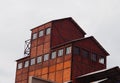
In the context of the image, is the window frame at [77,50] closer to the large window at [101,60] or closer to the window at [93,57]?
the window at [93,57]

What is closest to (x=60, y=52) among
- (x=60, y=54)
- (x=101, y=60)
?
(x=60, y=54)

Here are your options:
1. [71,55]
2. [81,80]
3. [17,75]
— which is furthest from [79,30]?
[81,80]

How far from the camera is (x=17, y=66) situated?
57719 millimetres

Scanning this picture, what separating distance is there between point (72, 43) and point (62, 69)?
12.6ft

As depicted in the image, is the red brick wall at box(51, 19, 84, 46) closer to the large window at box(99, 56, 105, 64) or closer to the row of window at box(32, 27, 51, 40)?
the row of window at box(32, 27, 51, 40)

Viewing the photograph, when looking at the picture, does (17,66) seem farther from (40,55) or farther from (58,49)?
(58,49)

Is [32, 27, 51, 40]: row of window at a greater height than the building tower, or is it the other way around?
[32, 27, 51, 40]: row of window

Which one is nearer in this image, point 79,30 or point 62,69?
point 62,69

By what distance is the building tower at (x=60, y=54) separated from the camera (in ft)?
161

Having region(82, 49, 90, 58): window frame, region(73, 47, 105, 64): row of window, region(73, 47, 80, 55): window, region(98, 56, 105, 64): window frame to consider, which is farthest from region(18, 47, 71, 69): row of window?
region(98, 56, 105, 64): window frame

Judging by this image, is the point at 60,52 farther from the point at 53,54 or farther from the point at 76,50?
the point at 76,50

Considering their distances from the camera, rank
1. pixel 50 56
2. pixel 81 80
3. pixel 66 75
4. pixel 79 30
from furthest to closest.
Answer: pixel 79 30
pixel 50 56
pixel 66 75
pixel 81 80

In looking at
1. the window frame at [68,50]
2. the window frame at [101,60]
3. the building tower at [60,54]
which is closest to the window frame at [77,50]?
the building tower at [60,54]

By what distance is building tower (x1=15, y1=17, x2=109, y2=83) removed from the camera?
161ft
